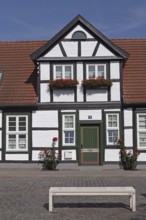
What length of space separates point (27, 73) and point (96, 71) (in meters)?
3.87

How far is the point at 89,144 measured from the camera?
2223cm

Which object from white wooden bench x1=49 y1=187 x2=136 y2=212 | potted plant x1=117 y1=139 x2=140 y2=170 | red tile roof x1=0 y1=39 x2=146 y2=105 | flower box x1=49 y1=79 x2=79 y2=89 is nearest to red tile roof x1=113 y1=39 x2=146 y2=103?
red tile roof x1=0 y1=39 x2=146 y2=105

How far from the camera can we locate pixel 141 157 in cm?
2184

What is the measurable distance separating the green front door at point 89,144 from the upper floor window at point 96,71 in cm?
239

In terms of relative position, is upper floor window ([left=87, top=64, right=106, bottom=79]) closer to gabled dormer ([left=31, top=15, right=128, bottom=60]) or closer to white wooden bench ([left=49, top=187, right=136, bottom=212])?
gabled dormer ([left=31, top=15, right=128, bottom=60])

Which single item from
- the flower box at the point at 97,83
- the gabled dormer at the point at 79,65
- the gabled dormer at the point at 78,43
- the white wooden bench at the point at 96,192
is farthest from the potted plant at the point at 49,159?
the white wooden bench at the point at 96,192

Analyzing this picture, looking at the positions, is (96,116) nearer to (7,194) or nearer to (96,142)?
(96,142)

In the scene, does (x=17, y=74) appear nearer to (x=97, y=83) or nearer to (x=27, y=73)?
(x=27, y=73)

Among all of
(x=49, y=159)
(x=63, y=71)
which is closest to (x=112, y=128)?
(x=49, y=159)

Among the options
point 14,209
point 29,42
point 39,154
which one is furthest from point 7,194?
point 29,42

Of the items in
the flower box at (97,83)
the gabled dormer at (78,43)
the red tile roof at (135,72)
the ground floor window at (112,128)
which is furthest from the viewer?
the gabled dormer at (78,43)

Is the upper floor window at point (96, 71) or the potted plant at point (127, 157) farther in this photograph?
the upper floor window at point (96, 71)

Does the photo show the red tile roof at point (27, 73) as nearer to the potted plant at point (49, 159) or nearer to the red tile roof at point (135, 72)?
the red tile roof at point (135, 72)

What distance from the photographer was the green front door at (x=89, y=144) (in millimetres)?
22156
